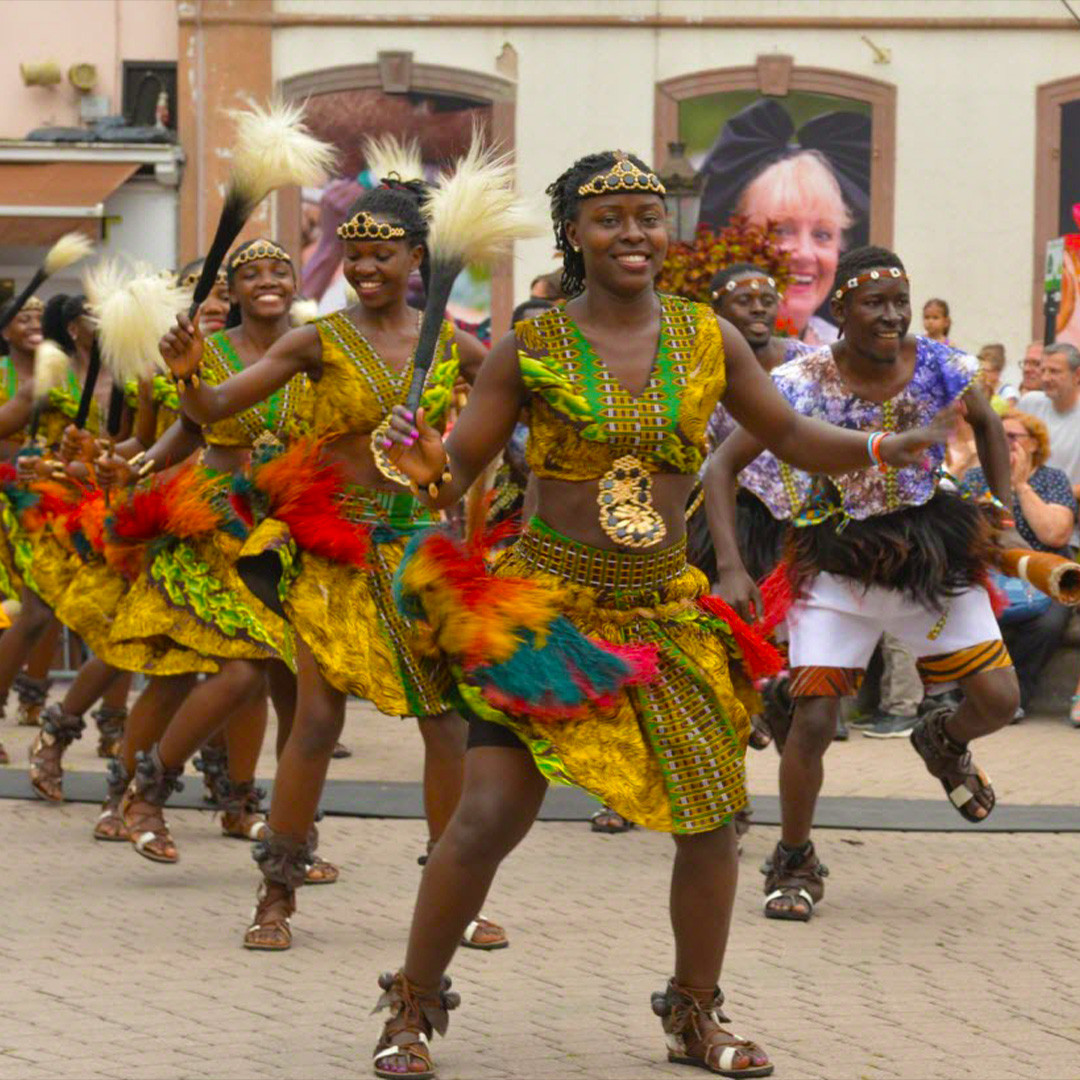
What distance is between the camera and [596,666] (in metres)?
5.21

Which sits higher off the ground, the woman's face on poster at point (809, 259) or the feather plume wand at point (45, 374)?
the woman's face on poster at point (809, 259)

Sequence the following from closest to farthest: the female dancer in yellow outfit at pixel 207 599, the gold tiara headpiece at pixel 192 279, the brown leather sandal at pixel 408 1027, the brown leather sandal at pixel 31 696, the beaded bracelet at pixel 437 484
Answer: the beaded bracelet at pixel 437 484 < the brown leather sandal at pixel 408 1027 < the female dancer in yellow outfit at pixel 207 599 < the gold tiara headpiece at pixel 192 279 < the brown leather sandal at pixel 31 696

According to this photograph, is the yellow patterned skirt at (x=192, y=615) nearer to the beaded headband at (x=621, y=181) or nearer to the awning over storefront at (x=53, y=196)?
Answer: the beaded headband at (x=621, y=181)

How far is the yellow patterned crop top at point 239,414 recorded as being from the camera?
7.56 m

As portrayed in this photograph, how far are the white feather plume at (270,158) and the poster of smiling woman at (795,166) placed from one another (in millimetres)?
15823

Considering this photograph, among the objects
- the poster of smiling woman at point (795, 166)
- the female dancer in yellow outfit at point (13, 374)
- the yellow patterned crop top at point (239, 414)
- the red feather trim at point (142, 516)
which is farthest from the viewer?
the poster of smiling woman at point (795, 166)

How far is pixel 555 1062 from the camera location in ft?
17.9

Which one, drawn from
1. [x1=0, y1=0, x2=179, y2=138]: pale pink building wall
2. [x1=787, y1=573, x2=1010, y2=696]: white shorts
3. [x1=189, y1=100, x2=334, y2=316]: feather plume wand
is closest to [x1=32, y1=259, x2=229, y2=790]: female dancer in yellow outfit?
[x1=189, y1=100, x2=334, y2=316]: feather plume wand

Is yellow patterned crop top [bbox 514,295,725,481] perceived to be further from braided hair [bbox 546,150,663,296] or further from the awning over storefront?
the awning over storefront

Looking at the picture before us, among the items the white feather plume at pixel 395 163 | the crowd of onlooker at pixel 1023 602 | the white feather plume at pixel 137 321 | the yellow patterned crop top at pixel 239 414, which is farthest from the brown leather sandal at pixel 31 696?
the white feather plume at pixel 395 163

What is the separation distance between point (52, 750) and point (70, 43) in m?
14.3

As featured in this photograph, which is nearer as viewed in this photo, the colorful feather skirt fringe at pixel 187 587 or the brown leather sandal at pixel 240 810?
the colorful feather skirt fringe at pixel 187 587

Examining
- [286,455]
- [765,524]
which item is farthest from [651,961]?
[765,524]

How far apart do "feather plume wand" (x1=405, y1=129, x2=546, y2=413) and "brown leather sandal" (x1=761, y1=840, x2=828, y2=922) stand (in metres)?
2.47
